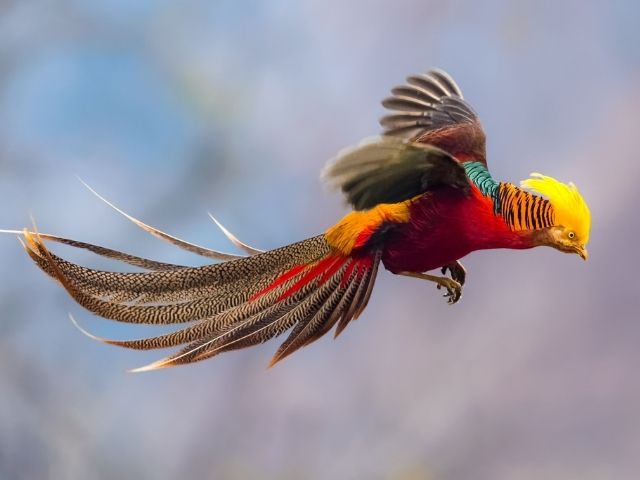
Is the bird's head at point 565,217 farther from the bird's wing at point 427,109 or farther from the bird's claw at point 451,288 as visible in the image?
the bird's wing at point 427,109

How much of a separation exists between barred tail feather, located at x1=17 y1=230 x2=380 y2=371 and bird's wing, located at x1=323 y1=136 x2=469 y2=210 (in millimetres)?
327

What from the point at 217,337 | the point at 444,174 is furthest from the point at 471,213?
the point at 217,337

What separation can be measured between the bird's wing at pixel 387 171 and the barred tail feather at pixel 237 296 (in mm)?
327

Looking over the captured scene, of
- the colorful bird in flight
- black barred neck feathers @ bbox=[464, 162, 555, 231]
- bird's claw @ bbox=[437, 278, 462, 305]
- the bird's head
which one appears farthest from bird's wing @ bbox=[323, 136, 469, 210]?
bird's claw @ bbox=[437, 278, 462, 305]

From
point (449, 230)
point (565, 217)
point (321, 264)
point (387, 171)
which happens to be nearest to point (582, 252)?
point (565, 217)

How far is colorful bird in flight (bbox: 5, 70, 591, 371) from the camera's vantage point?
299cm

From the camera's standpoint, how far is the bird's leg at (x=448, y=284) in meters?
3.18

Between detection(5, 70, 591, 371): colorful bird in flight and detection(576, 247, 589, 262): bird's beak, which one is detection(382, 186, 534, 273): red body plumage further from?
detection(576, 247, 589, 262): bird's beak

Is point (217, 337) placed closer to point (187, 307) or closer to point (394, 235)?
point (187, 307)

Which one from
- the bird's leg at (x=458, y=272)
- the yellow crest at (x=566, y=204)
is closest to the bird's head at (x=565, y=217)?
the yellow crest at (x=566, y=204)

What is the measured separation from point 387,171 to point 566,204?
68 centimetres

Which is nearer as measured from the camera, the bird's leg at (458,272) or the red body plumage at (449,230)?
the red body plumage at (449,230)

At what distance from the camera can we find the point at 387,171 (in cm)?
274

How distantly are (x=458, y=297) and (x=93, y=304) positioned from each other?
1365 mm
